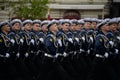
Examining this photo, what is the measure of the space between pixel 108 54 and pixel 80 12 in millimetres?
24764

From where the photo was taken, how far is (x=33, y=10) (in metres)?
31.8

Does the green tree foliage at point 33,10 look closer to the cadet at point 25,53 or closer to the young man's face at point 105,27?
the cadet at point 25,53

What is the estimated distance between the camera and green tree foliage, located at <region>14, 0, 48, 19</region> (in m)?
31.5

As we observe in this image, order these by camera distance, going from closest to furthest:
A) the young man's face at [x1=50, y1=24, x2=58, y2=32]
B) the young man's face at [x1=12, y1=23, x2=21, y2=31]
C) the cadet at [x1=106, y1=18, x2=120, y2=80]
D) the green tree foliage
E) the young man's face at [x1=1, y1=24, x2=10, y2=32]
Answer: the cadet at [x1=106, y1=18, x2=120, y2=80] < the young man's face at [x1=50, y1=24, x2=58, y2=32] < the young man's face at [x1=1, y1=24, x2=10, y2=32] < the young man's face at [x1=12, y1=23, x2=21, y2=31] < the green tree foliage

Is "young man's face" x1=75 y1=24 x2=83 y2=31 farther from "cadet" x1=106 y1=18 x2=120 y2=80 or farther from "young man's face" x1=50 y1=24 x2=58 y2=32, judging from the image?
"cadet" x1=106 y1=18 x2=120 y2=80

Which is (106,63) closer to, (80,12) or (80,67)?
(80,67)

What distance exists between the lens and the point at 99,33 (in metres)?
11.9

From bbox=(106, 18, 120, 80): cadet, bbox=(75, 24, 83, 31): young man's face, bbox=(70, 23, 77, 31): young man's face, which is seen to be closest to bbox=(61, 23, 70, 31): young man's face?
bbox=(70, 23, 77, 31): young man's face

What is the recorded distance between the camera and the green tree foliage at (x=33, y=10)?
3147 centimetres

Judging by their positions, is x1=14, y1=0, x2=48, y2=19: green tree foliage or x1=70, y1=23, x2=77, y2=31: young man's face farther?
x1=14, y1=0, x2=48, y2=19: green tree foliage

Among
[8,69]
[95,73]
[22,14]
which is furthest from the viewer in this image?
[22,14]

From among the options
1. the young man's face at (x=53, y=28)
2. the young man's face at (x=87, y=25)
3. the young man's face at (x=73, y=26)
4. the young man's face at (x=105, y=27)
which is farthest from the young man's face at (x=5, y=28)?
the young man's face at (x=87, y=25)

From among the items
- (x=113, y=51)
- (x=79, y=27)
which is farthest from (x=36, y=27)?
(x=113, y=51)

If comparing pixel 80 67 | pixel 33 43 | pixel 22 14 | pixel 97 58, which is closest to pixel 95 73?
pixel 97 58
